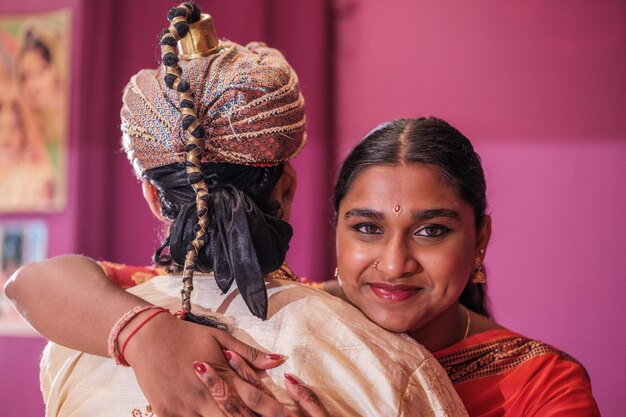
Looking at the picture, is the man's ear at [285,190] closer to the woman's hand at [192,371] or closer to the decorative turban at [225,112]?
the decorative turban at [225,112]

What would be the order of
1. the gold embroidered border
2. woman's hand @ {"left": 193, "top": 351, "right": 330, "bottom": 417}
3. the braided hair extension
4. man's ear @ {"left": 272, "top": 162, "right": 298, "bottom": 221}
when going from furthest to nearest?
the gold embroidered border, man's ear @ {"left": 272, "top": 162, "right": 298, "bottom": 221}, the braided hair extension, woman's hand @ {"left": 193, "top": 351, "right": 330, "bottom": 417}

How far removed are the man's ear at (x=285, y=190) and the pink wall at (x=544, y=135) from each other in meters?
1.77

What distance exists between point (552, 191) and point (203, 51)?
2.05 meters

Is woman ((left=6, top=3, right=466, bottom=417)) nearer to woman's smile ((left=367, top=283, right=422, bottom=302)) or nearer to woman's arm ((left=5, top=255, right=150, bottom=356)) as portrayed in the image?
woman's arm ((left=5, top=255, right=150, bottom=356))

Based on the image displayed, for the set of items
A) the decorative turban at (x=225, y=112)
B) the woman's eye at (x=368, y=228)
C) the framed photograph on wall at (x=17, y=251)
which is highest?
the decorative turban at (x=225, y=112)

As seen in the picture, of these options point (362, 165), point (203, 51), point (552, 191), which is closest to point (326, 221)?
point (552, 191)

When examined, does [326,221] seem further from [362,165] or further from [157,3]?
[362,165]

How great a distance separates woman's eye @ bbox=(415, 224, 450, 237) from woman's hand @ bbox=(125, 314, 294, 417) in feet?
1.61

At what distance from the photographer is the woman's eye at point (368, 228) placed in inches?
57.3

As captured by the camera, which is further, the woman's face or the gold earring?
the gold earring

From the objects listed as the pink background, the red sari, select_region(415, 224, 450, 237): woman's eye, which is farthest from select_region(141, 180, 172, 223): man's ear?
the pink background

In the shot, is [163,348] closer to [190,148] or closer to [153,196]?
[190,148]

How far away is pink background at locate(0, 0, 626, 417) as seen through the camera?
9.32 feet

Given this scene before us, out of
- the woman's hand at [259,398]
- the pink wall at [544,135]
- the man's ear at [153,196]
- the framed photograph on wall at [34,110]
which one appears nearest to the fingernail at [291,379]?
the woman's hand at [259,398]
